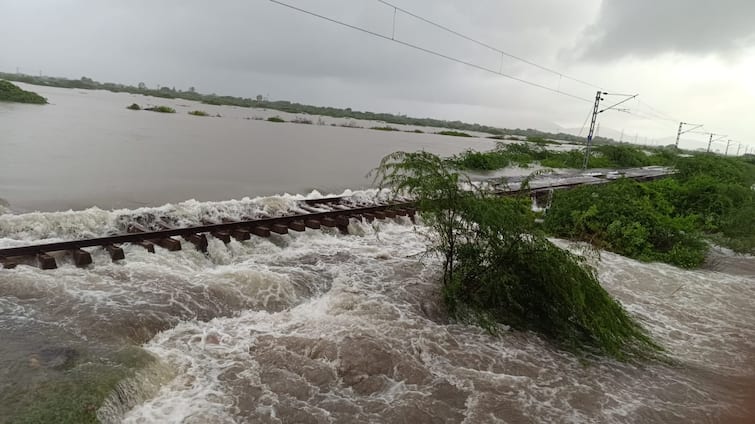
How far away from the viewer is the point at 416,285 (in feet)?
25.2

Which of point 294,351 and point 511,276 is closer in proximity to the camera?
point 294,351

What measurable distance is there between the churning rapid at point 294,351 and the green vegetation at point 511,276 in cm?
37

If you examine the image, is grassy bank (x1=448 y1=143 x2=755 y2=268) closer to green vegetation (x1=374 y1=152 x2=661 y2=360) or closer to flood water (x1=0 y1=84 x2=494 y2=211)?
green vegetation (x1=374 y1=152 x2=661 y2=360)

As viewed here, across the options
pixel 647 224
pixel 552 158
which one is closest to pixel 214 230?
pixel 647 224

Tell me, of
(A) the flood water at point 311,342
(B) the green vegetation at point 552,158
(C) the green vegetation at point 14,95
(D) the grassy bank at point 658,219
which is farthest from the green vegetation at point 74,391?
(C) the green vegetation at point 14,95

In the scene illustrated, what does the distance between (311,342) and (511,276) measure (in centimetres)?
297

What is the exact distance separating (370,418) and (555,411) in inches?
77.4

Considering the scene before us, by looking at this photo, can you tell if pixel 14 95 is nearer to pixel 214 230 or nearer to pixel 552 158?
pixel 214 230

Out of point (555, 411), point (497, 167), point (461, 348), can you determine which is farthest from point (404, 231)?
point (497, 167)

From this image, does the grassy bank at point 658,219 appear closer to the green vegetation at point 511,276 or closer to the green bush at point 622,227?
the green bush at point 622,227

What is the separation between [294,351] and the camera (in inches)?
206

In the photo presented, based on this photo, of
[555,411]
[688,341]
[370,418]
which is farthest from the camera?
[688,341]

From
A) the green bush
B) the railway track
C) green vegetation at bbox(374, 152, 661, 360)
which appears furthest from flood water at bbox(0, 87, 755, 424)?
the green bush

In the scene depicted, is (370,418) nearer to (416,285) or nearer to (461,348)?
(461,348)
